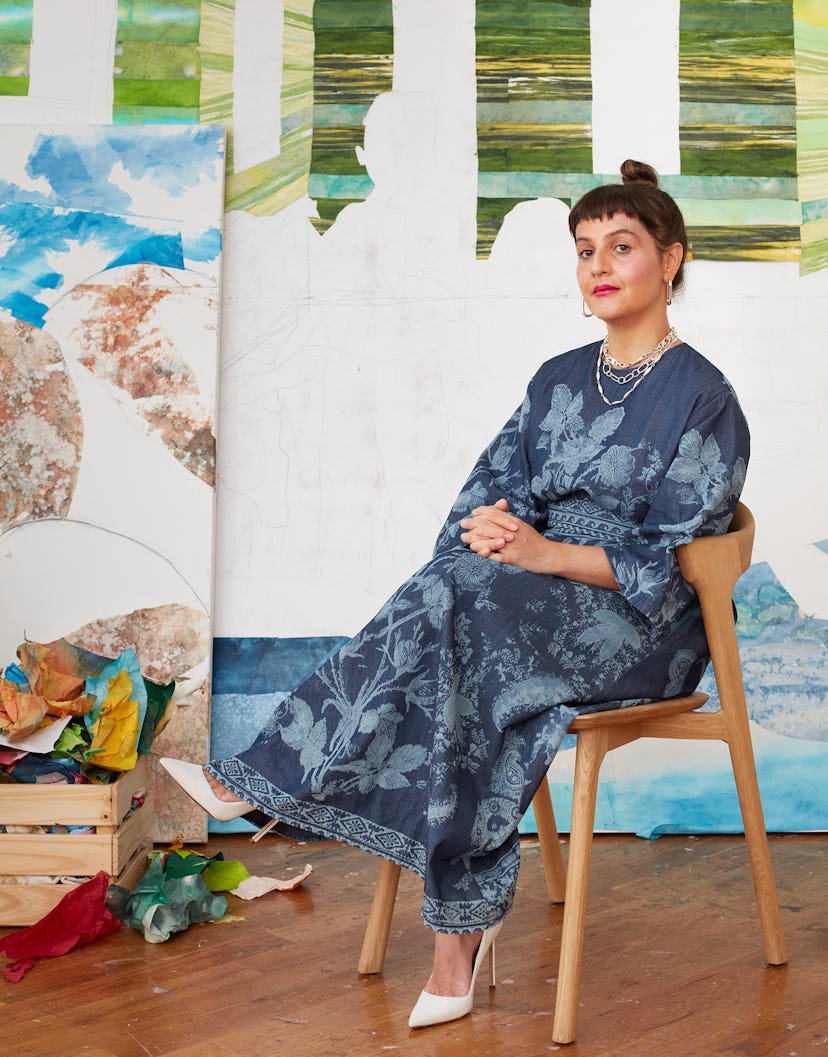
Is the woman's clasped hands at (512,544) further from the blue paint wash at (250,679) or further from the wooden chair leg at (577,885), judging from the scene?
the blue paint wash at (250,679)

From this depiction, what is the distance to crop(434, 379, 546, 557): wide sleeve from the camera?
2.18 m

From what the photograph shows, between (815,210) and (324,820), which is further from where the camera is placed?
(815,210)

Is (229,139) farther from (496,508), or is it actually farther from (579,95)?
(496,508)

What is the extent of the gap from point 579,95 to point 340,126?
0.63 m

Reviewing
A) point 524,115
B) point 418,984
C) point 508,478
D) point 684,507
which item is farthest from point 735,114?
point 418,984

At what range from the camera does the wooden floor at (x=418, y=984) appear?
1690 mm

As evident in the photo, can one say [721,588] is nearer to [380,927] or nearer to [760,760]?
[380,927]

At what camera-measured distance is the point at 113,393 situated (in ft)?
9.67

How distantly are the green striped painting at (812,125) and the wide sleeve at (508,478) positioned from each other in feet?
3.85

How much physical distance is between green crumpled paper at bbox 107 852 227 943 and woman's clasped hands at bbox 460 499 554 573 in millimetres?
898

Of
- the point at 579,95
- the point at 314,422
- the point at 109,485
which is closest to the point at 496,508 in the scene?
the point at 314,422

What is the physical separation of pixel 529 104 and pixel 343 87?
48 cm

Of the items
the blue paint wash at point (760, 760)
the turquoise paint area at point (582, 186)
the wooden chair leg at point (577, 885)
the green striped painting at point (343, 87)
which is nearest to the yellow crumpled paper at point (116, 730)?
the wooden chair leg at point (577, 885)

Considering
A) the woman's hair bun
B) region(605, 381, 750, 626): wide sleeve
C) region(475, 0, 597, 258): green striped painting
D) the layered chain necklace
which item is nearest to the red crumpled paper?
region(605, 381, 750, 626): wide sleeve
